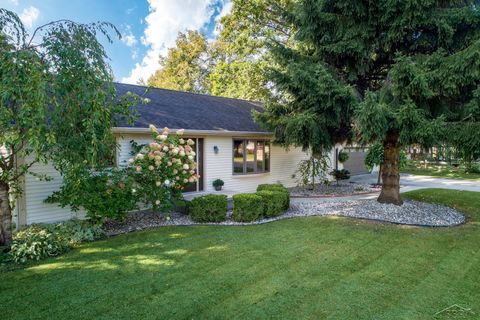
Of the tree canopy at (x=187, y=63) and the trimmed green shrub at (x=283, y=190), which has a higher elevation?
the tree canopy at (x=187, y=63)

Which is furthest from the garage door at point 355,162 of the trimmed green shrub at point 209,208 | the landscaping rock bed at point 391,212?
the trimmed green shrub at point 209,208

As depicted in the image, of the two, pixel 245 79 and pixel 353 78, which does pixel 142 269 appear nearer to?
pixel 353 78

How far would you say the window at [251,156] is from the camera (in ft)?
37.4

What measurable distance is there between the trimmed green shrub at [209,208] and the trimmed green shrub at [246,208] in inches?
13.1

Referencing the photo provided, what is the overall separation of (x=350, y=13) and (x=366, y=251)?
20.3 ft

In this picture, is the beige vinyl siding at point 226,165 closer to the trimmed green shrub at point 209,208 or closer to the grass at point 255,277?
the trimmed green shrub at point 209,208

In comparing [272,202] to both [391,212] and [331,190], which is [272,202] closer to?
[391,212]

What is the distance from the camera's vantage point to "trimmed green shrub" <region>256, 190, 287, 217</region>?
26.6 ft

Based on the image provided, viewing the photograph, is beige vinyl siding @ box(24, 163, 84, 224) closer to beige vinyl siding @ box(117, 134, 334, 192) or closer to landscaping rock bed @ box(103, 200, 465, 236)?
landscaping rock bed @ box(103, 200, 465, 236)

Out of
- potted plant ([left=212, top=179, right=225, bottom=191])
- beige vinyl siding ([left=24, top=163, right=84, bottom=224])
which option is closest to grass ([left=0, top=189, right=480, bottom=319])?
beige vinyl siding ([left=24, top=163, right=84, bottom=224])

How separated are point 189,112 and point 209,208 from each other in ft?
15.5

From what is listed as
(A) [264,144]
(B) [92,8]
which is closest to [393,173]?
(A) [264,144]

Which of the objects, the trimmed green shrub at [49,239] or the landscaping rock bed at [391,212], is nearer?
the trimmed green shrub at [49,239]

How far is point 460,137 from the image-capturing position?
271 inches
